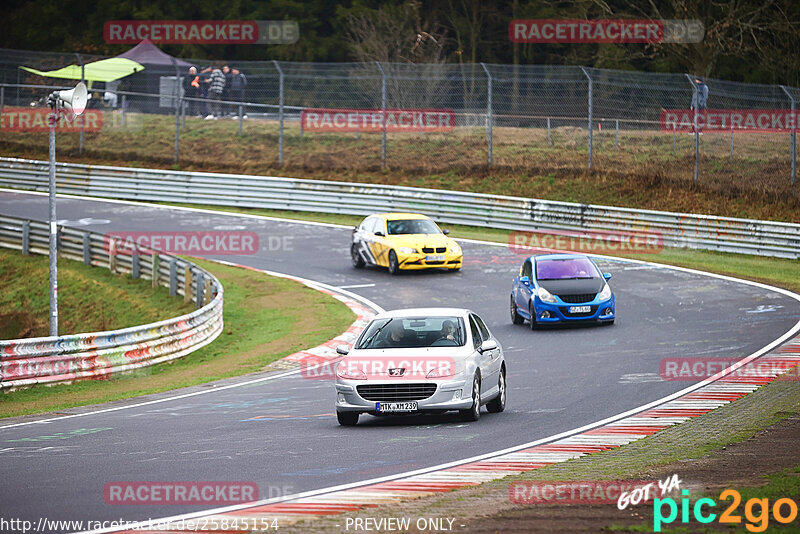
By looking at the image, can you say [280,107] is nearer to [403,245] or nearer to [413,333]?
[403,245]

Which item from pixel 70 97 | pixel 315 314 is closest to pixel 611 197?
pixel 315 314

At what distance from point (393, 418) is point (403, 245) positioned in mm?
14163

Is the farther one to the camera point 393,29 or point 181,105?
point 393,29

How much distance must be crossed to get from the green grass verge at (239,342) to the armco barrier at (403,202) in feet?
25.2

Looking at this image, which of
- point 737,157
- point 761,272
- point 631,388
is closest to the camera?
point 631,388

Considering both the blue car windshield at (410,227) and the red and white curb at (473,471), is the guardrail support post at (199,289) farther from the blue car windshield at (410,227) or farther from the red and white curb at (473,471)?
the red and white curb at (473,471)

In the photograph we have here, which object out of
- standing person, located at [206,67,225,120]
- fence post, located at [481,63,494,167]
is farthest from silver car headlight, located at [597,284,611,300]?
standing person, located at [206,67,225,120]

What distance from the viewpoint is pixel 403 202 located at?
3631 cm

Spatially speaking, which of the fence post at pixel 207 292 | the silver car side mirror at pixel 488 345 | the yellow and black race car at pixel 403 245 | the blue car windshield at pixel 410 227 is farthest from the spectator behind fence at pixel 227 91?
the silver car side mirror at pixel 488 345

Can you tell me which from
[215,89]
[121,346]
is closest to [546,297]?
[121,346]

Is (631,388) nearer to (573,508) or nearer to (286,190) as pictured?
(573,508)

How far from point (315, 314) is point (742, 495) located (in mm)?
16635

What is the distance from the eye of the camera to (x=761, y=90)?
3278 cm

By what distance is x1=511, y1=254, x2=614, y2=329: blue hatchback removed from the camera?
2106 centimetres
